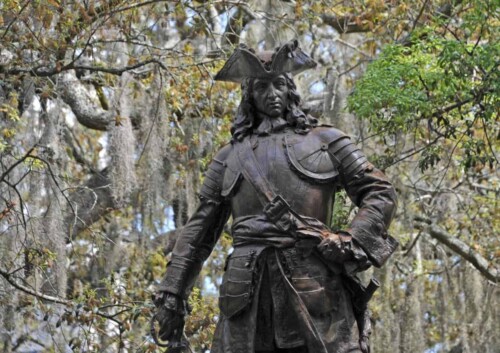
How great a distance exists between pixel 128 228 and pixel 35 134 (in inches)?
124

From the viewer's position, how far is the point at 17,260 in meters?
14.0

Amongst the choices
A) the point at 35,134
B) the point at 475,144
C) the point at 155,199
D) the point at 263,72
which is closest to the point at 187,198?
the point at 155,199

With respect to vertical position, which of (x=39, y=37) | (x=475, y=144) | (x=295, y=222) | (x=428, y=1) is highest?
(x=428, y=1)

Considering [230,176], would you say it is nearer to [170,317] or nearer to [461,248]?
[170,317]

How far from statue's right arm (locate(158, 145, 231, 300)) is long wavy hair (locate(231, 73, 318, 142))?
0.15 meters

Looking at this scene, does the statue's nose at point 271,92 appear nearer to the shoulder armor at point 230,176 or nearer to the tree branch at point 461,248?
the shoulder armor at point 230,176

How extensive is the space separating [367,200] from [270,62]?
1025 millimetres

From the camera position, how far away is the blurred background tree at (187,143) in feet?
42.3

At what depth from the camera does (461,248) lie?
1714 cm

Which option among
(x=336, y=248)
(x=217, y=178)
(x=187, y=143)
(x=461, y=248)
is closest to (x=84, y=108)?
(x=187, y=143)

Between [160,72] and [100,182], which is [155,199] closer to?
[100,182]

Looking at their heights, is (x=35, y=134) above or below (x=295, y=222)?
above

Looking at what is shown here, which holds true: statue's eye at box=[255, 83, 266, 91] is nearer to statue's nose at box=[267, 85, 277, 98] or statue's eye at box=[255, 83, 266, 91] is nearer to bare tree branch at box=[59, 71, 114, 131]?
statue's nose at box=[267, 85, 277, 98]

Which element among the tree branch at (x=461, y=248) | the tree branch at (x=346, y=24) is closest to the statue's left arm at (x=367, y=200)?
the tree branch at (x=346, y=24)
